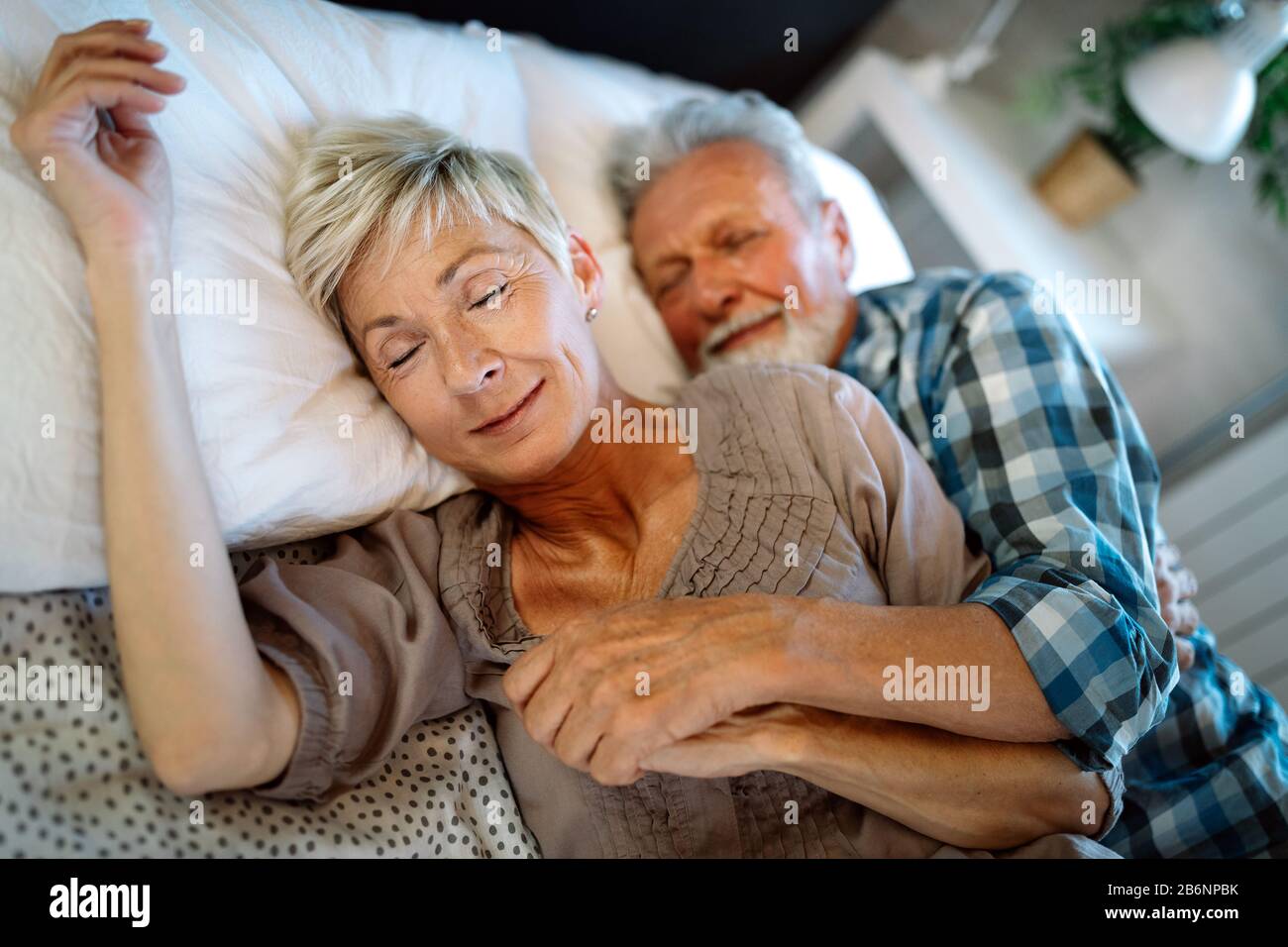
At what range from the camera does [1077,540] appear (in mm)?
1059

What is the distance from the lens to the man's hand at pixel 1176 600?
1.28m

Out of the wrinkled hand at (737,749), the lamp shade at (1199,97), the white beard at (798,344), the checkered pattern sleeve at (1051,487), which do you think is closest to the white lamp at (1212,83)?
the lamp shade at (1199,97)

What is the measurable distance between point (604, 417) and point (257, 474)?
0.41 metres

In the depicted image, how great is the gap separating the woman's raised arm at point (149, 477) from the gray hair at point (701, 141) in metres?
0.83

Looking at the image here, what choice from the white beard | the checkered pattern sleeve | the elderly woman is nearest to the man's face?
the white beard

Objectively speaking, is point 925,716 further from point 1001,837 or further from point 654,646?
point 654,646

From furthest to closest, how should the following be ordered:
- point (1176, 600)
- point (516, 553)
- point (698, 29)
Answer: point (698, 29)
point (1176, 600)
point (516, 553)

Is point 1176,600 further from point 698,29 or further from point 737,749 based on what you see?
point 698,29

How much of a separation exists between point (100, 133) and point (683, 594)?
75 centimetres
